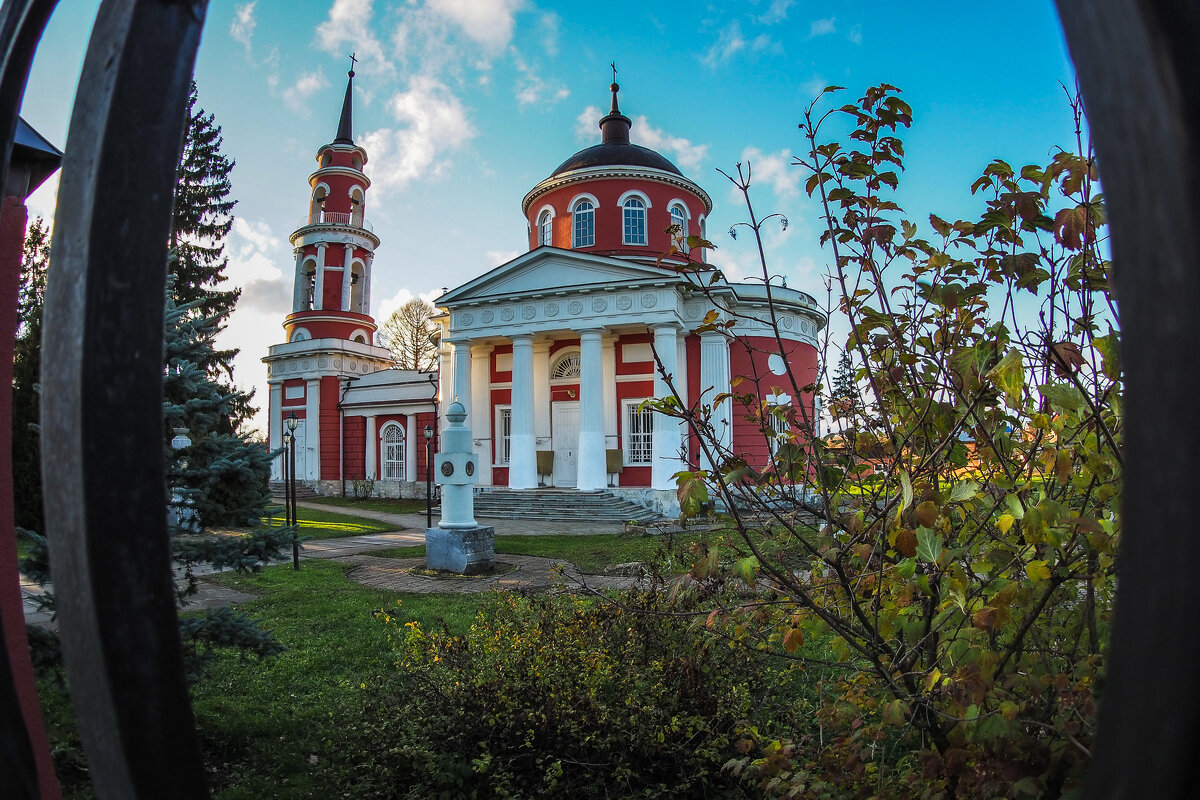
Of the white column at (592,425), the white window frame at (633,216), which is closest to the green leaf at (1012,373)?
the white column at (592,425)

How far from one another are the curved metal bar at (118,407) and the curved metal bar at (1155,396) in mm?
939

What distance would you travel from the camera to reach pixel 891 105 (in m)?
1.98

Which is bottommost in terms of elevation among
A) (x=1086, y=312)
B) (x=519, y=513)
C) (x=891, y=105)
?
(x=519, y=513)

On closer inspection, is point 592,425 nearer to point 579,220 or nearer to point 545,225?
point 579,220

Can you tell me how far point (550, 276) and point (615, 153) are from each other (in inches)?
234

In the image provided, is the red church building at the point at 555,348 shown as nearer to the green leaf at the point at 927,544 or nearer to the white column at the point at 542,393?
the white column at the point at 542,393

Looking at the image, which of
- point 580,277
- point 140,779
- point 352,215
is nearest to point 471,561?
point 140,779

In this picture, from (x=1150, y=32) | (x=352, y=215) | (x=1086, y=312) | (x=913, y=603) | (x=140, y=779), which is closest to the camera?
(x=1150, y=32)

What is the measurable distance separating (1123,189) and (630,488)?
18.5 m

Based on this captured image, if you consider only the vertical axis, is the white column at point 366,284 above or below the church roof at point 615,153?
below

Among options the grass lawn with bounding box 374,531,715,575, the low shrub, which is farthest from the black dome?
the low shrub

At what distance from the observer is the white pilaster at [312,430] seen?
28.2 meters

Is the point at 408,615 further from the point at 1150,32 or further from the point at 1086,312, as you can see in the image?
the point at 1150,32

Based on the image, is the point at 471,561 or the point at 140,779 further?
the point at 471,561
